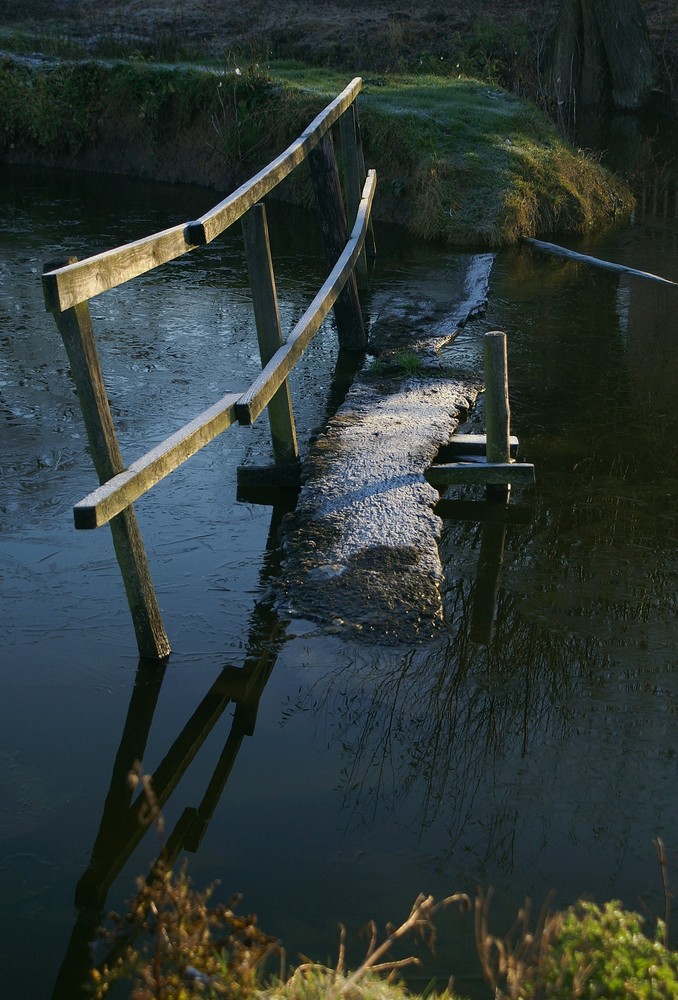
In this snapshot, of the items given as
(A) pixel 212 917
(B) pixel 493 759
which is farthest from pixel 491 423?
(A) pixel 212 917

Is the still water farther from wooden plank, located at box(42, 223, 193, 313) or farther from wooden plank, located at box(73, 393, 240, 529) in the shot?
wooden plank, located at box(42, 223, 193, 313)

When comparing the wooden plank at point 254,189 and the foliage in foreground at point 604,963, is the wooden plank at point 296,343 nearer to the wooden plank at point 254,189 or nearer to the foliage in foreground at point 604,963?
the wooden plank at point 254,189

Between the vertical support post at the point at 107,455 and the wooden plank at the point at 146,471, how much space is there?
13 cm

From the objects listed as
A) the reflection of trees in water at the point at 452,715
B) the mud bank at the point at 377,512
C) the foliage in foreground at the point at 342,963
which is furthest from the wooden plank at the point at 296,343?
the foliage in foreground at the point at 342,963

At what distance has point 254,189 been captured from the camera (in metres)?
6.04

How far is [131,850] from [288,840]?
55 centimetres

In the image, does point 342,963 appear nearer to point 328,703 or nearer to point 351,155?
point 328,703

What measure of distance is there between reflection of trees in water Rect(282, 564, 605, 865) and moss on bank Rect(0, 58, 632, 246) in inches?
325

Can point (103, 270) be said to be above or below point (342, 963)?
above

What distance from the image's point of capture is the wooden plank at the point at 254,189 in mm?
4957

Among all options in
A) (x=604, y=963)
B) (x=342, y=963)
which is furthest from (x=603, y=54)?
(x=342, y=963)

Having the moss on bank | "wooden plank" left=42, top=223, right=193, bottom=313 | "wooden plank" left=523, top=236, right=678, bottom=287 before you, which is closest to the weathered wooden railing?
"wooden plank" left=42, top=223, right=193, bottom=313

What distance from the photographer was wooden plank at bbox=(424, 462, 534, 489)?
615cm

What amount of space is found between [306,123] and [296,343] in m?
9.20
